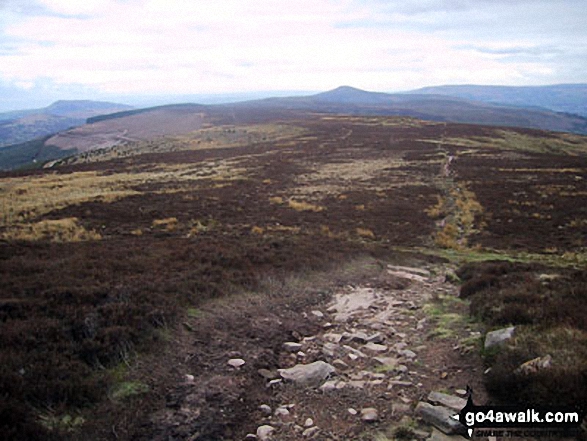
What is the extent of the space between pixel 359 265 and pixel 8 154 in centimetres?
21913

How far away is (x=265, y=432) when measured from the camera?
541 cm

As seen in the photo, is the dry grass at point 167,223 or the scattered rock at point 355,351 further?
the dry grass at point 167,223

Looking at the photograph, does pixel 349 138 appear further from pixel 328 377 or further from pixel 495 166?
pixel 328 377

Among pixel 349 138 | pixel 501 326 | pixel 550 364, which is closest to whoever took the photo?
pixel 550 364

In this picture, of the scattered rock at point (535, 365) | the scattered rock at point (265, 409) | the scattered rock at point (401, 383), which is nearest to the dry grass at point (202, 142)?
the scattered rock at point (401, 383)

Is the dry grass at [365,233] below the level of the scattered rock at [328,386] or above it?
below

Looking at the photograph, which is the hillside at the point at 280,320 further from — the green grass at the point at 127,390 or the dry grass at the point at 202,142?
the dry grass at the point at 202,142

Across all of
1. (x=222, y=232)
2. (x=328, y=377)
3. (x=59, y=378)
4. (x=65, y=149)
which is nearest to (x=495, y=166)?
(x=222, y=232)

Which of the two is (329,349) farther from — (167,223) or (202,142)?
(202,142)

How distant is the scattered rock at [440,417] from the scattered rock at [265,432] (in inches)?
83.8

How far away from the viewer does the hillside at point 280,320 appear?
18.2ft

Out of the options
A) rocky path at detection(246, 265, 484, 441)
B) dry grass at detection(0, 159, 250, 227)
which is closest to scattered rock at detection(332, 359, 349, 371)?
rocky path at detection(246, 265, 484, 441)

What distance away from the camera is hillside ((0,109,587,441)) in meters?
5.54

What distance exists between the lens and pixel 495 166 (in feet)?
151
